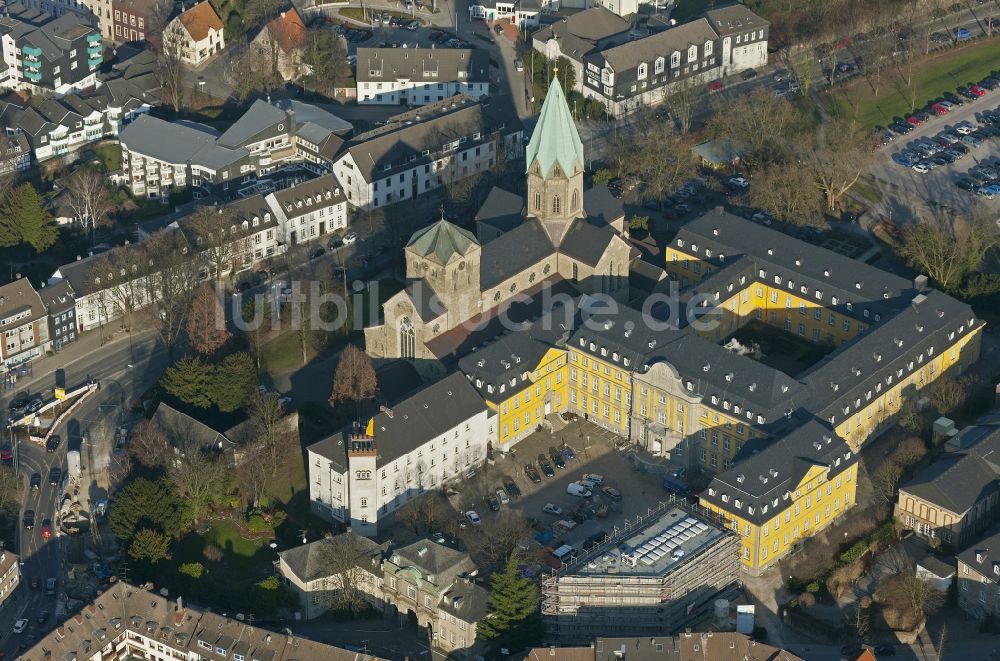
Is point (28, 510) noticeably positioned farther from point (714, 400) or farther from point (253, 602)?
point (714, 400)

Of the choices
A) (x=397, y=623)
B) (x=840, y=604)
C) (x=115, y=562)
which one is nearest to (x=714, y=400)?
(x=840, y=604)

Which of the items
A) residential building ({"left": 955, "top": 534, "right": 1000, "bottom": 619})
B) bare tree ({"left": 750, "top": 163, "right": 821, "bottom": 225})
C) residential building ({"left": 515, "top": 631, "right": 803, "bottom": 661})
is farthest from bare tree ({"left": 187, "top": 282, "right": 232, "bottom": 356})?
residential building ({"left": 955, "top": 534, "right": 1000, "bottom": 619})

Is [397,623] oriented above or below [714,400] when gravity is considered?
below

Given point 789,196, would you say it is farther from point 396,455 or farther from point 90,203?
point 90,203

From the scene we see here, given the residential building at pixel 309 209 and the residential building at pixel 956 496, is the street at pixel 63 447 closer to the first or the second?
the residential building at pixel 309 209

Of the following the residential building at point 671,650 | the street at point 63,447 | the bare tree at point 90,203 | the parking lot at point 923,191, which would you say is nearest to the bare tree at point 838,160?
the parking lot at point 923,191

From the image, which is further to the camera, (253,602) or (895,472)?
(895,472)

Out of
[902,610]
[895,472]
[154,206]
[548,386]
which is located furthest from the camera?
[154,206]
